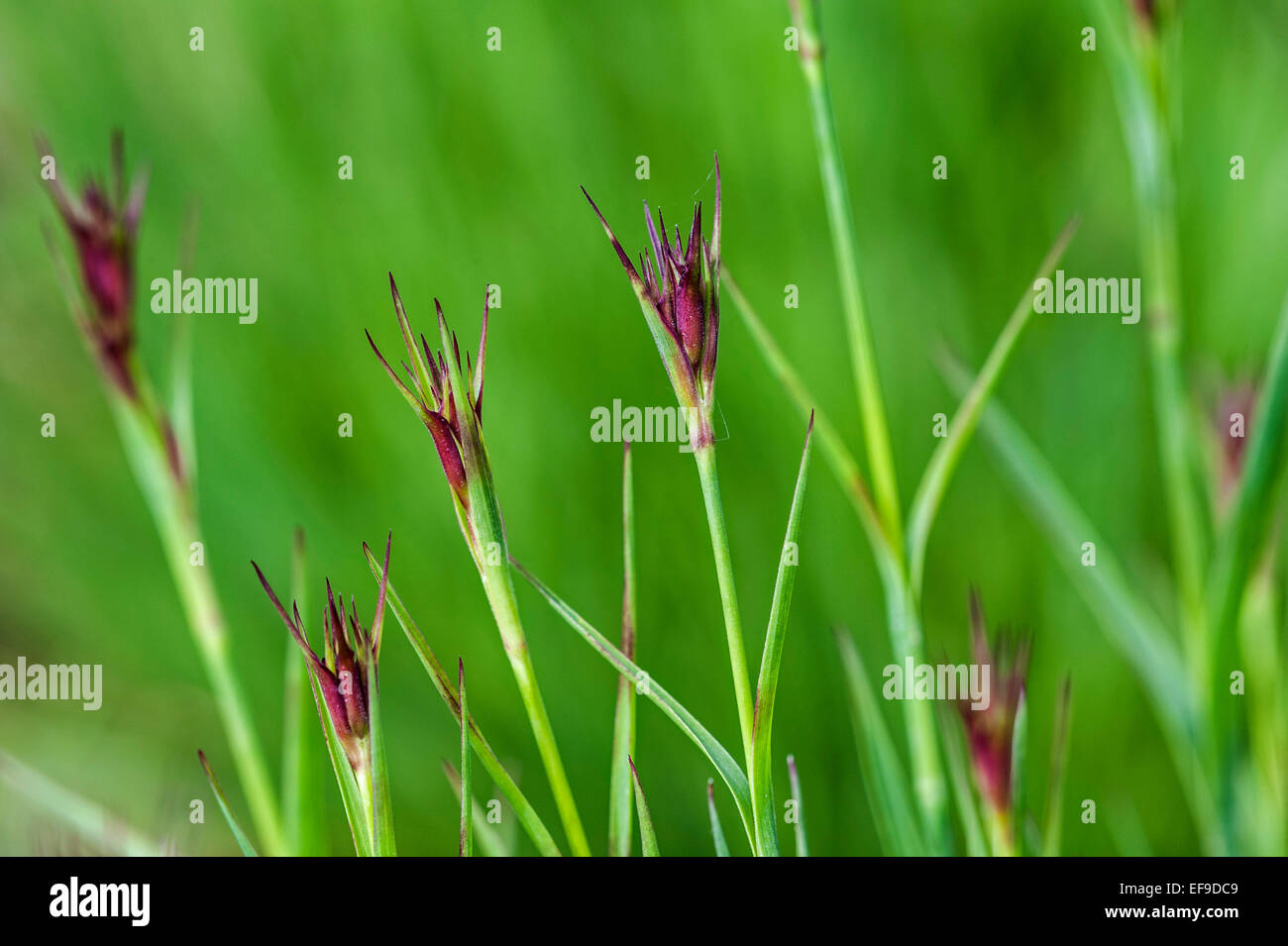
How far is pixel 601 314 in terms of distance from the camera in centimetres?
69

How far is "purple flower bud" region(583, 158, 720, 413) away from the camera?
0.71ft

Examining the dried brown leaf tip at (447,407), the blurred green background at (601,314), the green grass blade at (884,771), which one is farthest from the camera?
the blurred green background at (601,314)

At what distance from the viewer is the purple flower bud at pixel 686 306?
0.22 m

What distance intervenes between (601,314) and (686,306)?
0.48m

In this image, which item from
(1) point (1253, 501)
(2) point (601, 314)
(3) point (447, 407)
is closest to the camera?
(3) point (447, 407)

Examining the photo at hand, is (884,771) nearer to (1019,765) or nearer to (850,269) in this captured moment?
(1019,765)

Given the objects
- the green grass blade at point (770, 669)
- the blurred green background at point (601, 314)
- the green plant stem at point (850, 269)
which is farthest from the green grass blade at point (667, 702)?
the blurred green background at point (601, 314)

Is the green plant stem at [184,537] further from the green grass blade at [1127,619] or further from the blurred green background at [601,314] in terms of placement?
the blurred green background at [601,314]

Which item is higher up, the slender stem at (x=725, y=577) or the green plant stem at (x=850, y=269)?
the green plant stem at (x=850, y=269)

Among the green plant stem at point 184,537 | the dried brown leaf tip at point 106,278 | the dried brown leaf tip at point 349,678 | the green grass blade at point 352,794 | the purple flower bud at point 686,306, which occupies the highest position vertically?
the dried brown leaf tip at point 106,278

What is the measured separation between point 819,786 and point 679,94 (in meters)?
0.52

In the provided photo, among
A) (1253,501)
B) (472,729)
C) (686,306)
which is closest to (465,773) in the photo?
(472,729)

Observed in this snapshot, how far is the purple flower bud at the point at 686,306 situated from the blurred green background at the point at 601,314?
428 mm
